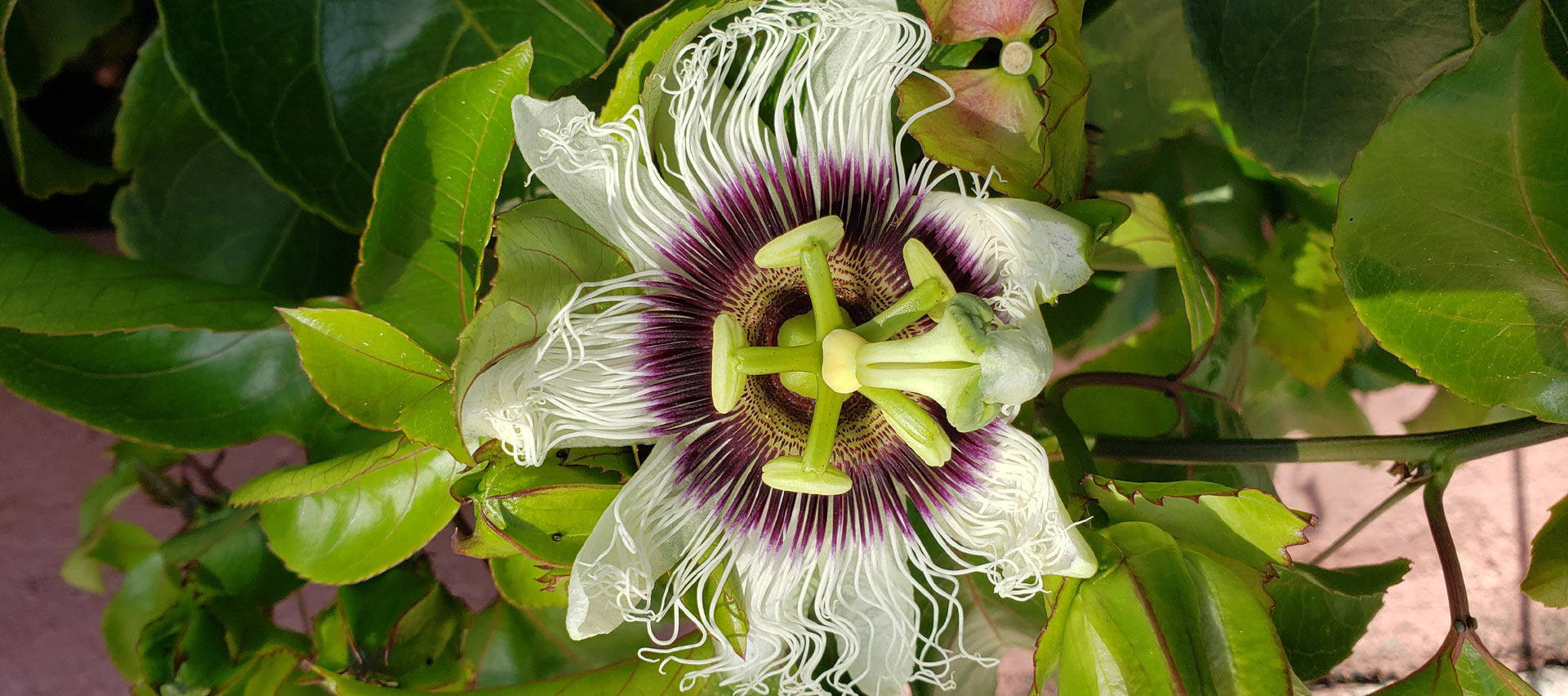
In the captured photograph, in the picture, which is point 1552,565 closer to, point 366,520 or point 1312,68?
point 1312,68

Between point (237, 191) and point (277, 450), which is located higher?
point (237, 191)

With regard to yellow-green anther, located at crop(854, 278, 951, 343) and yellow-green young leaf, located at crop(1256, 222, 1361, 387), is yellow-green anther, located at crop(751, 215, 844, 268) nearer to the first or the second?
yellow-green anther, located at crop(854, 278, 951, 343)

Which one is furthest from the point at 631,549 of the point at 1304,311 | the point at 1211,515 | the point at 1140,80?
the point at 1304,311

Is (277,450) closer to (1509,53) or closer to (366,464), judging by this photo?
(366,464)

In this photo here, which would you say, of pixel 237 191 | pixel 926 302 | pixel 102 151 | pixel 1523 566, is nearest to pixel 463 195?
pixel 926 302

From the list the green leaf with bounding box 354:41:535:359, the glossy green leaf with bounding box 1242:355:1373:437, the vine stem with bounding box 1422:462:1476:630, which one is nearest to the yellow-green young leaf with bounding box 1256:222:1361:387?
the glossy green leaf with bounding box 1242:355:1373:437

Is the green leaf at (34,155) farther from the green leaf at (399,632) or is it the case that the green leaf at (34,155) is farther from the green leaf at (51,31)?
the green leaf at (399,632)

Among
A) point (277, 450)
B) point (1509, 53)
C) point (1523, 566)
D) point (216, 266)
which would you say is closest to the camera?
point (1509, 53)
